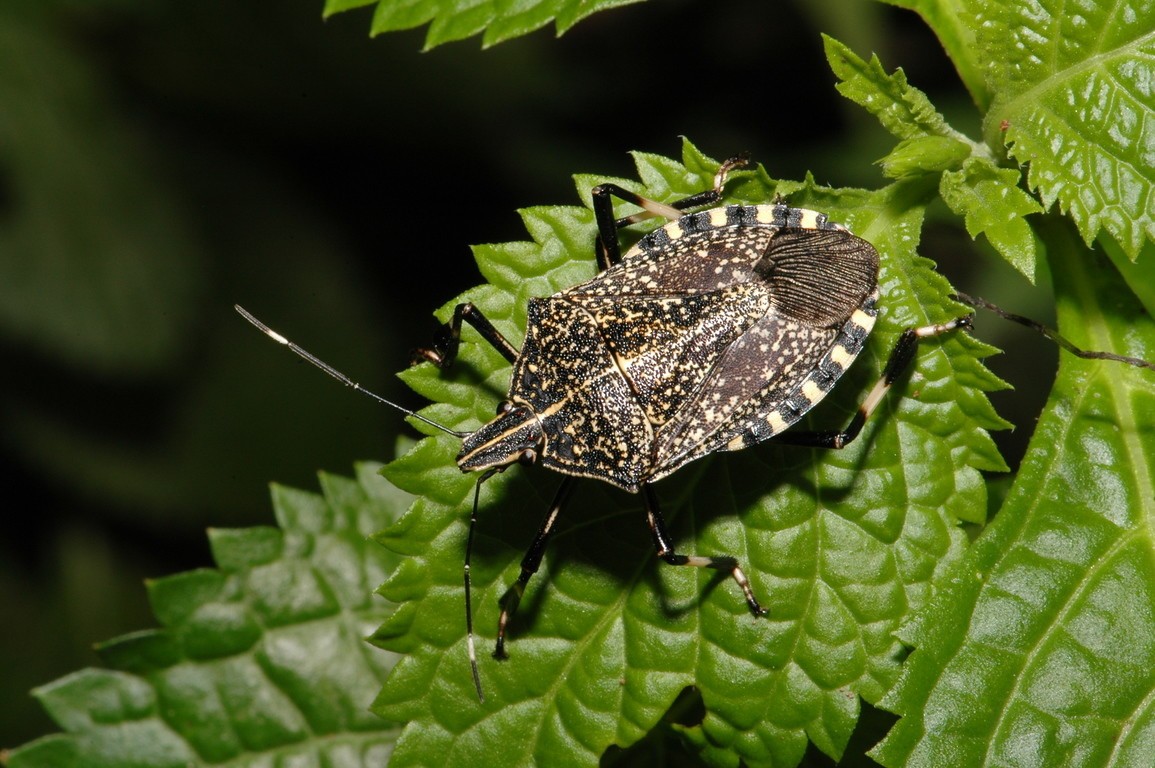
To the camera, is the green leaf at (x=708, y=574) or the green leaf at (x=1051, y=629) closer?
the green leaf at (x=1051, y=629)

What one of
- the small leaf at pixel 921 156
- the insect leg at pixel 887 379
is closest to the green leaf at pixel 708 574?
the insect leg at pixel 887 379

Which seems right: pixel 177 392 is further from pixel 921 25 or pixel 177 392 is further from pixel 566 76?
pixel 921 25

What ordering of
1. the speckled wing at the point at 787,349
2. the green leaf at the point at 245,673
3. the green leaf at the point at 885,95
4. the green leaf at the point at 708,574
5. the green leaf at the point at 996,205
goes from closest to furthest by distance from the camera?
the green leaf at the point at 996,205, the green leaf at the point at 885,95, the green leaf at the point at 708,574, the speckled wing at the point at 787,349, the green leaf at the point at 245,673

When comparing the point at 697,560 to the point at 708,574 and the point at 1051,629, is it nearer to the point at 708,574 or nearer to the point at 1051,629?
the point at 708,574

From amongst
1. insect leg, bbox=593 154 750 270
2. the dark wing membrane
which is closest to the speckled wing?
the dark wing membrane

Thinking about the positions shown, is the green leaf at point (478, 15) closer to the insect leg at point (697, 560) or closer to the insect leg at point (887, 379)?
the insect leg at point (887, 379)
